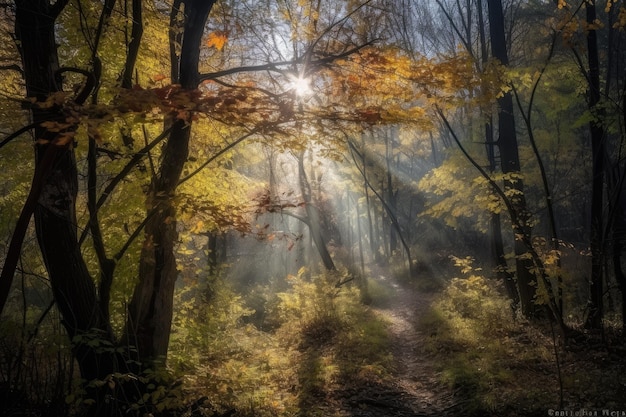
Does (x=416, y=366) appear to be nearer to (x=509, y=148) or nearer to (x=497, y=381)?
(x=497, y=381)

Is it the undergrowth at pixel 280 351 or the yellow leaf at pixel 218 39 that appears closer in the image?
the yellow leaf at pixel 218 39

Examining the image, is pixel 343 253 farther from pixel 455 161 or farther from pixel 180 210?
pixel 180 210

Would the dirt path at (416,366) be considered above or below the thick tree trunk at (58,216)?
below

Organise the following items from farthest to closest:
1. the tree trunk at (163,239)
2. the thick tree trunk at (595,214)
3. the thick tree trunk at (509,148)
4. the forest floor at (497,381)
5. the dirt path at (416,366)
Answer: the thick tree trunk at (509,148) → the thick tree trunk at (595,214) → the dirt path at (416,366) → the forest floor at (497,381) → the tree trunk at (163,239)

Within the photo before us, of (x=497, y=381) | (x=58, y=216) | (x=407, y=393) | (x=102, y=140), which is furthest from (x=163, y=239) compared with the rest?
(x=497, y=381)

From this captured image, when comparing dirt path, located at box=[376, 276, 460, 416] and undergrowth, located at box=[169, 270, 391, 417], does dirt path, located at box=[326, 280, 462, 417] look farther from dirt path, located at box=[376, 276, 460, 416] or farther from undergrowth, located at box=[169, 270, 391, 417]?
undergrowth, located at box=[169, 270, 391, 417]

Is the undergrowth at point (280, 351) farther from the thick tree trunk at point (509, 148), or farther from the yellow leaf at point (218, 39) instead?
the yellow leaf at point (218, 39)

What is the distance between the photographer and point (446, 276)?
20078mm

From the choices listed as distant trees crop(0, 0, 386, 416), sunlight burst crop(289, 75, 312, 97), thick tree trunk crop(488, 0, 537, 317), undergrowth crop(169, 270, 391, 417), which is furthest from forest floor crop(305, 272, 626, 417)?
sunlight burst crop(289, 75, 312, 97)

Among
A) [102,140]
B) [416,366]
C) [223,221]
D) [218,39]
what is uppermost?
[218,39]

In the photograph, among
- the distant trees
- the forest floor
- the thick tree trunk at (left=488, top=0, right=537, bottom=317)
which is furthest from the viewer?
the thick tree trunk at (left=488, top=0, right=537, bottom=317)

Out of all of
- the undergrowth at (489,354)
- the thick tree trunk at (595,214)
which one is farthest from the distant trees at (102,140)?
the thick tree trunk at (595,214)

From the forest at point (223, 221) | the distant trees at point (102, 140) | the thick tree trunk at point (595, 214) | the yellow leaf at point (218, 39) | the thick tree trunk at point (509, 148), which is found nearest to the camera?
the distant trees at point (102, 140)

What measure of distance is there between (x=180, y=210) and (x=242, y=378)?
339cm
